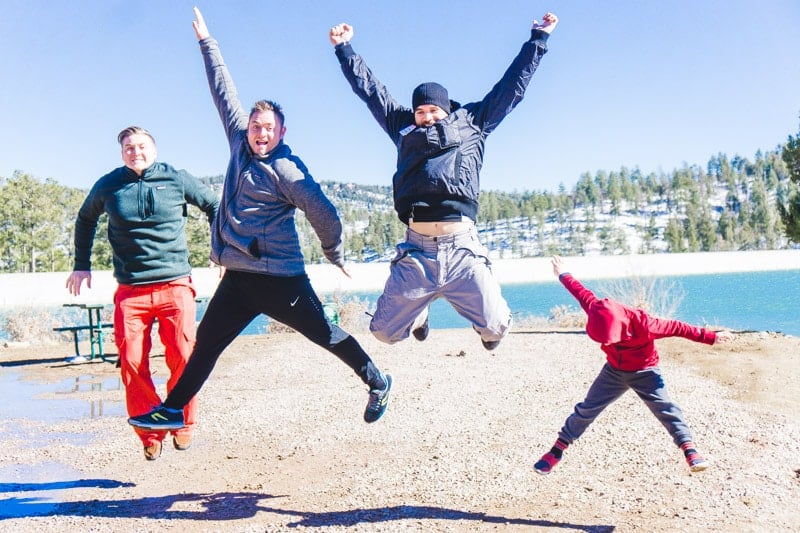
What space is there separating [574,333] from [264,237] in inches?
455

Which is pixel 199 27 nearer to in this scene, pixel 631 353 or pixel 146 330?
pixel 146 330

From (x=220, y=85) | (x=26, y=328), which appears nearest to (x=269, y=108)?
(x=220, y=85)

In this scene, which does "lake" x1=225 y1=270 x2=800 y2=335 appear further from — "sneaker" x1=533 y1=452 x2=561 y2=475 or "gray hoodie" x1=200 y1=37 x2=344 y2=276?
"gray hoodie" x1=200 y1=37 x2=344 y2=276

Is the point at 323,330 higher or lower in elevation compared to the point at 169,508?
higher

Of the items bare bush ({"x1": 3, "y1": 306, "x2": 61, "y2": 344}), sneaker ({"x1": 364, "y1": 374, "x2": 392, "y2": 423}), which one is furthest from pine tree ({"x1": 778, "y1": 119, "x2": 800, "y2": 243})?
bare bush ({"x1": 3, "y1": 306, "x2": 61, "y2": 344})

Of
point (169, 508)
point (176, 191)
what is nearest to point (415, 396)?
point (169, 508)

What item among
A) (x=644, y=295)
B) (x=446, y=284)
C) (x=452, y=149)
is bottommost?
(x=644, y=295)

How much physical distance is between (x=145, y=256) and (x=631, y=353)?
3.38 meters

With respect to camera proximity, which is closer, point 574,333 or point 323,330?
point 323,330

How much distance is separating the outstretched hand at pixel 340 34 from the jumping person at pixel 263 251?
2.37 feet

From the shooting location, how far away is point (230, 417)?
28.4ft

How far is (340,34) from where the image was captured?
204 inches

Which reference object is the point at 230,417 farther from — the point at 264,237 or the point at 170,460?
the point at 264,237

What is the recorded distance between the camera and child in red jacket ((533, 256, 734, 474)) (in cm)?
445
